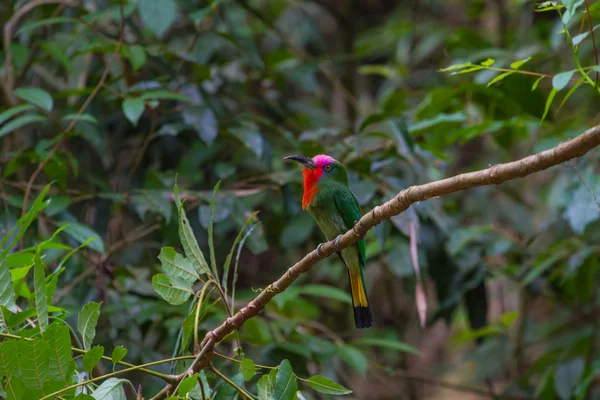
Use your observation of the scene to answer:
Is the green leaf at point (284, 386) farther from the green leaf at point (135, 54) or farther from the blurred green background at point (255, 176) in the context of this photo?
the green leaf at point (135, 54)

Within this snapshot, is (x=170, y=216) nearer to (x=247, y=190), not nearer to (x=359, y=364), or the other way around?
(x=247, y=190)

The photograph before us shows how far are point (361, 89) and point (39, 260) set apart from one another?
15.6 feet

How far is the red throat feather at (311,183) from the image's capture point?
2.90m

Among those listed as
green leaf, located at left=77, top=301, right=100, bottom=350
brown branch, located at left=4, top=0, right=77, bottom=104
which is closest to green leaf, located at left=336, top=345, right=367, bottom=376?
green leaf, located at left=77, top=301, right=100, bottom=350

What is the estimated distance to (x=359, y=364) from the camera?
3264mm

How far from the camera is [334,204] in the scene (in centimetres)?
288

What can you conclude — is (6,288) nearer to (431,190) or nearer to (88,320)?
(88,320)

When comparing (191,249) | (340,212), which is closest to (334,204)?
(340,212)

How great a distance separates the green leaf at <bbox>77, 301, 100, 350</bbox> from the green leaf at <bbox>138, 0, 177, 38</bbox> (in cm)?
167

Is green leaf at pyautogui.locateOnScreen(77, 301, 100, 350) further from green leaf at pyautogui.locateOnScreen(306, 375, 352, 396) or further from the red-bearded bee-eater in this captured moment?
the red-bearded bee-eater

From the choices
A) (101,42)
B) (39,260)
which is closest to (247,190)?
(101,42)

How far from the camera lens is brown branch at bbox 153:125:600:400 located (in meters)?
1.27

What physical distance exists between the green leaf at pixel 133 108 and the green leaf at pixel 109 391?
4.61ft

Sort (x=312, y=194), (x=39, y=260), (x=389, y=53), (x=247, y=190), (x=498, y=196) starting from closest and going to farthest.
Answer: (x=39, y=260) → (x=312, y=194) → (x=247, y=190) → (x=498, y=196) → (x=389, y=53)
